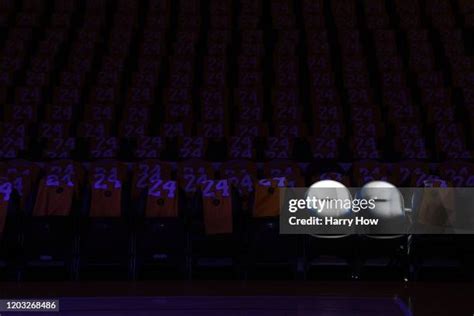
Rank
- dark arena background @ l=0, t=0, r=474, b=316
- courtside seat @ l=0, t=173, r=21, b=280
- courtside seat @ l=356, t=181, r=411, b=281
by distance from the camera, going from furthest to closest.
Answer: courtside seat @ l=356, t=181, r=411, b=281 < courtside seat @ l=0, t=173, r=21, b=280 < dark arena background @ l=0, t=0, r=474, b=316

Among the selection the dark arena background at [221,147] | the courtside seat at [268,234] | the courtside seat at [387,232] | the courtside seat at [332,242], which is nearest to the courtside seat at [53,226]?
the dark arena background at [221,147]

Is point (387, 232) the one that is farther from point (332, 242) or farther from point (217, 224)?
point (217, 224)

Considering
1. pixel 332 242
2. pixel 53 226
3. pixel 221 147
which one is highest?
pixel 221 147

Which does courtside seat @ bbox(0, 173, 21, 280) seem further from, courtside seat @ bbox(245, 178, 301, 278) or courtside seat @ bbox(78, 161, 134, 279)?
courtside seat @ bbox(245, 178, 301, 278)

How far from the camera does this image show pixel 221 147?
8211 mm

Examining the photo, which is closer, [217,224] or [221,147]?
[217,224]

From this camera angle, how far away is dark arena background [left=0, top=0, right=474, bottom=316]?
16.1ft

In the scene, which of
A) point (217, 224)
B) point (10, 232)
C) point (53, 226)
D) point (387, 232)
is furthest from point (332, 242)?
Result: point (10, 232)

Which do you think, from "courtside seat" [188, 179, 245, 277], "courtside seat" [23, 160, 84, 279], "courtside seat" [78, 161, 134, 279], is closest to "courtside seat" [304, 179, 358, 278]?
"courtside seat" [188, 179, 245, 277]

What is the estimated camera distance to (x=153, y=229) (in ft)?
17.1

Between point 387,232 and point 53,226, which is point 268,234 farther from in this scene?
point 53,226

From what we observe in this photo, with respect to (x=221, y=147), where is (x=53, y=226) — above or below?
below

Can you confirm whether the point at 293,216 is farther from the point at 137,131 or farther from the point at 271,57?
the point at 271,57

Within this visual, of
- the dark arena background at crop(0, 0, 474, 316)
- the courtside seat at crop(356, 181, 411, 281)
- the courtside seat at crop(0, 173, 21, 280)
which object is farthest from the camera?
the courtside seat at crop(356, 181, 411, 281)
